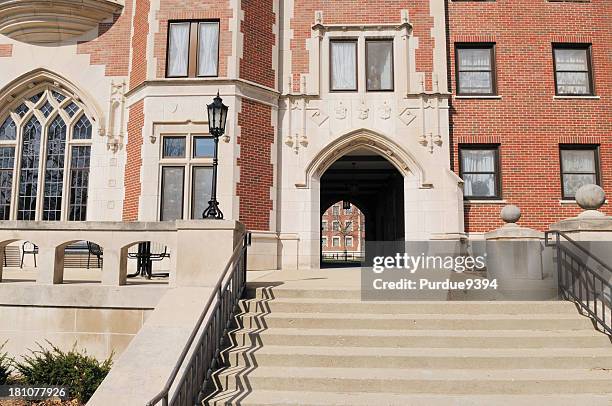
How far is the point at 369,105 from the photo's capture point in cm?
1352

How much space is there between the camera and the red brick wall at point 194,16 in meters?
12.8

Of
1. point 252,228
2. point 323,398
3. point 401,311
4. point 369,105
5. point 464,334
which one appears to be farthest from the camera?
point 369,105

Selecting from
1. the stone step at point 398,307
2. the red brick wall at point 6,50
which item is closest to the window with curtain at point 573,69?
the stone step at point 398,307

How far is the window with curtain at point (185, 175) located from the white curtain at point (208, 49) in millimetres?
1952

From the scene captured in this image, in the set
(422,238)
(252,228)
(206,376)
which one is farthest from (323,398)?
A: (422,238)

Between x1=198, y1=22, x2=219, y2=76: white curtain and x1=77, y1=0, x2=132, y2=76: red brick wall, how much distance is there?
2507mm

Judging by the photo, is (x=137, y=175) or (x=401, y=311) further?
(x=137, y=175)

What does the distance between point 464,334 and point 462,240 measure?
716cm

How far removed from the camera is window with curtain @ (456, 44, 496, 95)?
552 inches

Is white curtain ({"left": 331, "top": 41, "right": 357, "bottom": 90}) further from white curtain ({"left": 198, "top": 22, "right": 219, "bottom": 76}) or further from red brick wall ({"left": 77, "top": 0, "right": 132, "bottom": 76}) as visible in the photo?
red brick wall ({"left": 77, "top": 0, "right": 132, "bottom": 76})

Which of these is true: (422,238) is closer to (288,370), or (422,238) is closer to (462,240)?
(462,240)

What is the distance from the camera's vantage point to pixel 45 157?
13.8 meters

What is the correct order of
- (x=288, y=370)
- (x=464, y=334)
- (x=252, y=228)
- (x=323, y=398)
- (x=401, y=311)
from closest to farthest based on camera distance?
1. (x=323, y=398)
2. (x=288, y=370)
3. (x=464, y=334)
4. (x=401, y=311)
5. (x=252, y=228)

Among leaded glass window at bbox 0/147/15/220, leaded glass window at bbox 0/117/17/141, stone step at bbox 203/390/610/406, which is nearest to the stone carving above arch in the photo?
stone step at bbox 203/390/610/406
